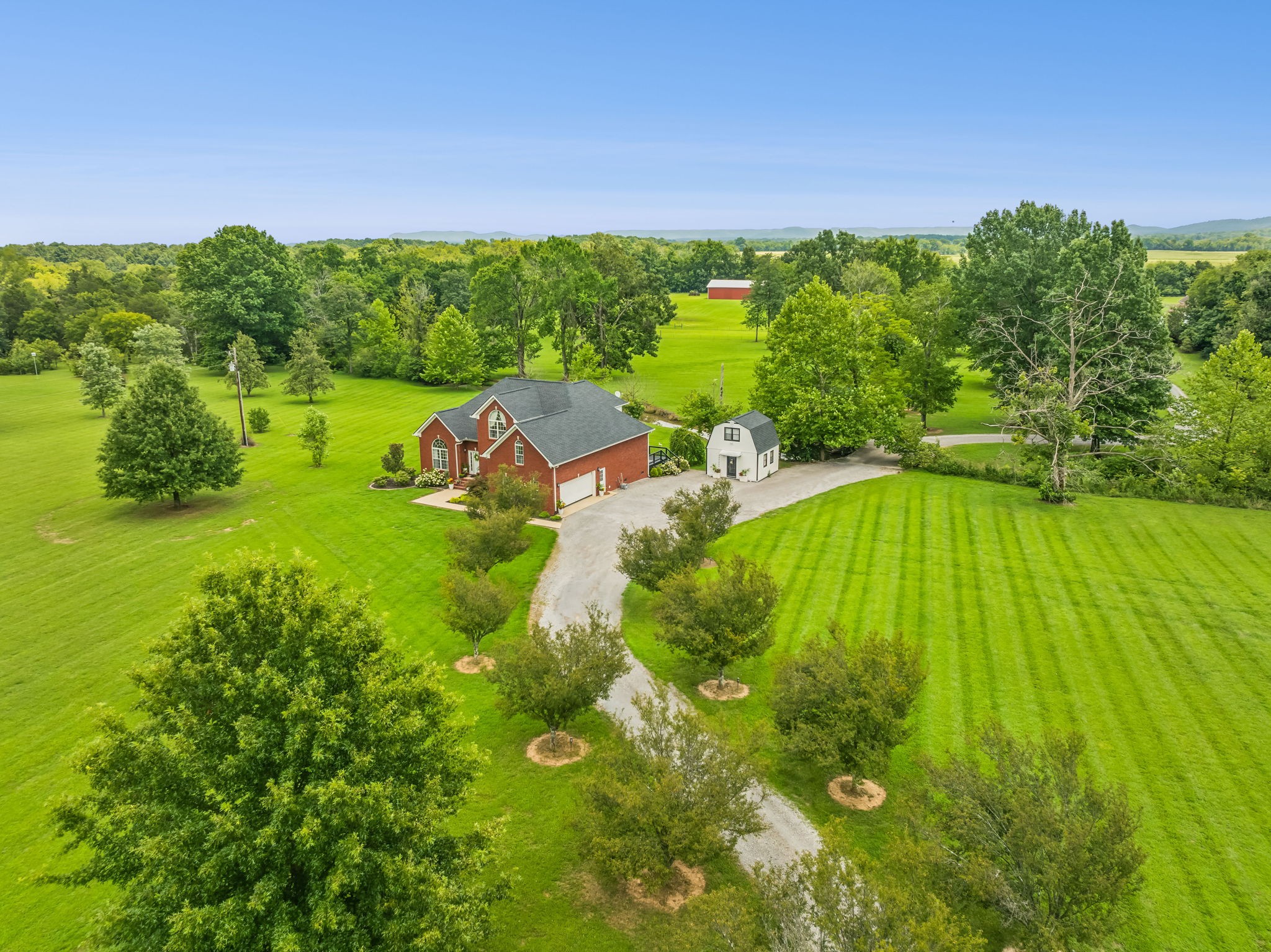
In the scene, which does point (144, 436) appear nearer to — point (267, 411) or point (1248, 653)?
point (267, 411)

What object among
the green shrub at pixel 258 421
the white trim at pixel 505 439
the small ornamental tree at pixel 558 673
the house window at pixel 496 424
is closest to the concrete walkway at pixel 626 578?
the small ornamental tree at pixel 558 673

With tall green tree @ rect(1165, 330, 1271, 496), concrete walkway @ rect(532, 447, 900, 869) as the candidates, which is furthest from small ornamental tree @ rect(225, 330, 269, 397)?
tall green tree @ rect(1165, 330, 1271, 496)

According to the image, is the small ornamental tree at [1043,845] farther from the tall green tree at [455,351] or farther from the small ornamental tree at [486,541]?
the tall green tree at [455,351]

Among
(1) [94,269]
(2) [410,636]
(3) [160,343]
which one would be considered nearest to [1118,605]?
(2) [410,636]

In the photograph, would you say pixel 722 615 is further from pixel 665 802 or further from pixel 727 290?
pixel 727 290

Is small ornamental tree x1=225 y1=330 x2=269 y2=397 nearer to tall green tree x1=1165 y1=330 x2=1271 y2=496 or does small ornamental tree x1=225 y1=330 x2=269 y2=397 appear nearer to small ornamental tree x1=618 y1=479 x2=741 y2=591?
small ornamental tree x1=618 y1=479 x2=741 y2=591

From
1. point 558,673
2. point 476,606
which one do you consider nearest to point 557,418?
point 476,606
